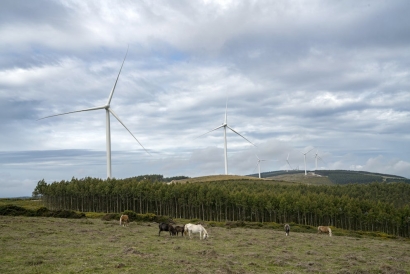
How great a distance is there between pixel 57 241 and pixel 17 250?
5.17 m

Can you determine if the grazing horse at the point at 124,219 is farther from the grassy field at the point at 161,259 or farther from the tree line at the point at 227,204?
the tree line at the point at 227,204

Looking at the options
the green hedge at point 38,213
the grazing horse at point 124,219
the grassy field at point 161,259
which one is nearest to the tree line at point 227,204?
the green hedge at point 38,213

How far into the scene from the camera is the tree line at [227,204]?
94750 mm

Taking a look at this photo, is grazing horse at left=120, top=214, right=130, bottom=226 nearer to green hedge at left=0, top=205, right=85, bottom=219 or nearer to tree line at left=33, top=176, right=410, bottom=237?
green hedge at left=0, top=205, right=85, bottom=219

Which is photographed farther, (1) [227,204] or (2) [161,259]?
(1) [227,204]

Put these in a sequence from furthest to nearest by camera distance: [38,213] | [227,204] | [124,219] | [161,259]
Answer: [227,204], [38,213], [124,219], [161,259]

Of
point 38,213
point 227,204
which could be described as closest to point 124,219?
point 38,213

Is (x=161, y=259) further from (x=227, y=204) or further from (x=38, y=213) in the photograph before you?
(x=227, y=204)

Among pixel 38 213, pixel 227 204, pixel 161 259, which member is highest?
pixel 161 259

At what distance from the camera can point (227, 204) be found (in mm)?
100750

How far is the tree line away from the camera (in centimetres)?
9475

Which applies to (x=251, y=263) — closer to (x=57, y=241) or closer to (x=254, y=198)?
(x=57, y=241)

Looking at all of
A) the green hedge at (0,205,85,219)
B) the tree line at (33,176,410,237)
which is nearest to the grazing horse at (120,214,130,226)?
the green hedge at (0,205,85,219)

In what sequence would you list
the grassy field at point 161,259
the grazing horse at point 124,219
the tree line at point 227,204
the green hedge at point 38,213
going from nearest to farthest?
the grassy field at point 161,259
the grazing horse at point 124,219
the green hedge at point 38,213
the tree line at point 227,204
